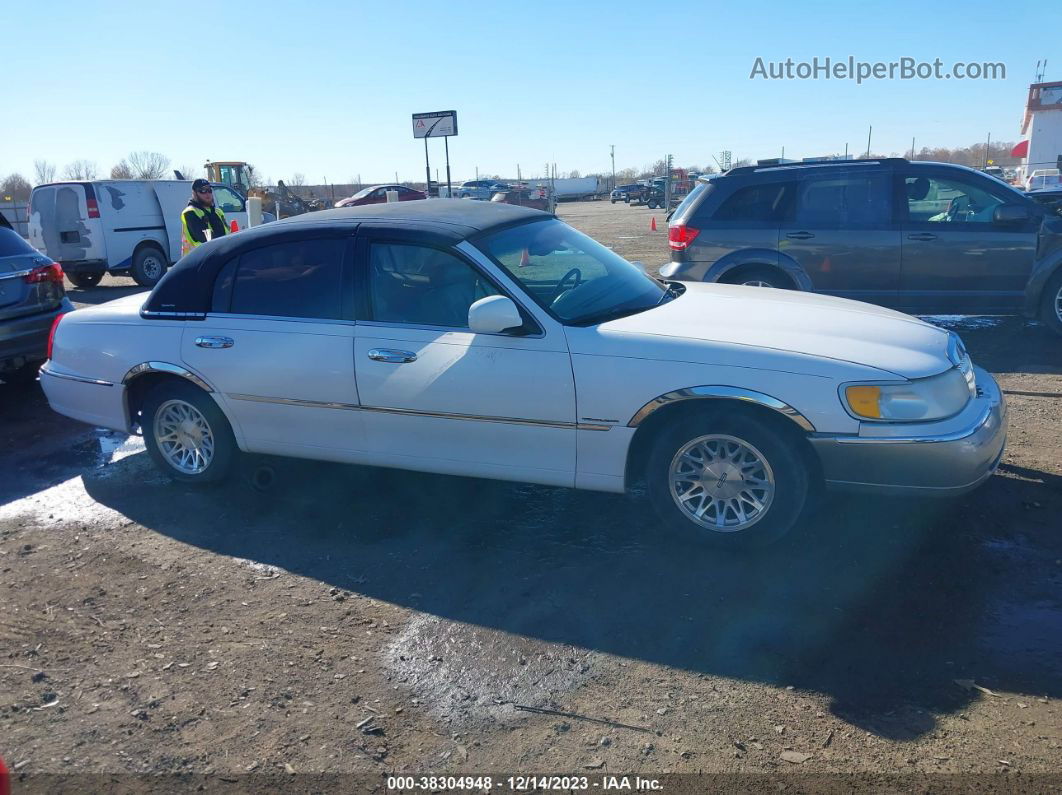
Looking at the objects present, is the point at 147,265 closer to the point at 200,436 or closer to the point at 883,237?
the point at 200,436

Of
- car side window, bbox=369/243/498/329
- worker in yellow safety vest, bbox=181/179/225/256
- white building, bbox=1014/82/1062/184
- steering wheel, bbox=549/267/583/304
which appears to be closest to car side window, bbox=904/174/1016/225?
steering wheel, bbox=549/267/583/304

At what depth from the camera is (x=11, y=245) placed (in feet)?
25.4

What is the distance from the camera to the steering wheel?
4484mm

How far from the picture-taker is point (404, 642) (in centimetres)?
355

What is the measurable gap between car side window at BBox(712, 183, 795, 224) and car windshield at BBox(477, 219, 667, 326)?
367cm

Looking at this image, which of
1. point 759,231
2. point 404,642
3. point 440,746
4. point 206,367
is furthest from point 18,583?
point 759,231

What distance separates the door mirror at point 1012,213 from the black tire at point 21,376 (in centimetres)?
959

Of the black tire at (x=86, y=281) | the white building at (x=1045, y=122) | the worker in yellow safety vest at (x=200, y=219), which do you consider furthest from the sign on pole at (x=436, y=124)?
the white building at (x=1045, y=122)

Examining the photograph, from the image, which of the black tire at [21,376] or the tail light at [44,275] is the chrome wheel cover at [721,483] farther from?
the black tire at [21,376]

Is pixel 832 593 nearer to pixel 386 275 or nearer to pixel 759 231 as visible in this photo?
pixel 386 275

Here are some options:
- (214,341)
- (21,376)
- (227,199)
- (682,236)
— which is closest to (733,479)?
(214,341)

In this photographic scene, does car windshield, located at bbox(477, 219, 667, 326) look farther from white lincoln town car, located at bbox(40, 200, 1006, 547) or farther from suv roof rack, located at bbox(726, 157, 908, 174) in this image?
suv roof rack, located at bbox(726, 157, 908, 174)

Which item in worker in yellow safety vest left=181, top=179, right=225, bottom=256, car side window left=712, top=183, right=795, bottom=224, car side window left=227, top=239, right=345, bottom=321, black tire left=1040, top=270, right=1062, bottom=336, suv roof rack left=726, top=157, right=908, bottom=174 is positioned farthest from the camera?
worker in yellow safety vest left=181, top=179, right=225, bottom=256

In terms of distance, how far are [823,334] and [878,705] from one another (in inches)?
71.9
